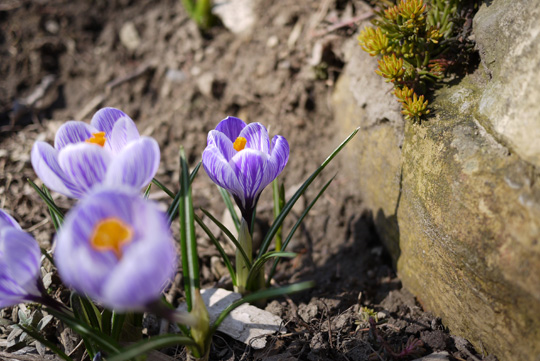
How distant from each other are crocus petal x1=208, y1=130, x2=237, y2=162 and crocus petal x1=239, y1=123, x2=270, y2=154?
0.12m

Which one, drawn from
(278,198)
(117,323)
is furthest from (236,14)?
(117,323)

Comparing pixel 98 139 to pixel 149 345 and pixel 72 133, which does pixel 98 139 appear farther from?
pixel 149 345

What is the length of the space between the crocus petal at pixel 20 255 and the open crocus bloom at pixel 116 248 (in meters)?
0.26

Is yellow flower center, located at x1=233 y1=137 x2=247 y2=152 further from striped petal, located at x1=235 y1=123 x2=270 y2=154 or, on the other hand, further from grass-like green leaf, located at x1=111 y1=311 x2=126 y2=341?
grass-like green leaf, located at x1=111 y1=311 x2=126 y2=341

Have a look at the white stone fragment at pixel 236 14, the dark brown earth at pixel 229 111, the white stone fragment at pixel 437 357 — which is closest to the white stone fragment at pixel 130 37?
the dark brown earth at pixel 229 111

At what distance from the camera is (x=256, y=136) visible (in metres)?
1.67

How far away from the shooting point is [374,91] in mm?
2215

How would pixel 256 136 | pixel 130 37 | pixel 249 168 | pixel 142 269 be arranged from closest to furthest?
pixel 142 269 < pixel 249 168 < pixel 256 136 < pixel 130 37

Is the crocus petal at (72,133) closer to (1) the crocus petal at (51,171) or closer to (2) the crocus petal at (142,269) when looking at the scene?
(1) the crocus petal at (51,171)

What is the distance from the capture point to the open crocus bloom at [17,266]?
118 cm

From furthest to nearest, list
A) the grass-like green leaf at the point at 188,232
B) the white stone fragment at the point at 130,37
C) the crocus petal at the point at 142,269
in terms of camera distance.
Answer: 1. the white stone fragment at the point at 130,37
2. the grass-like green leaf at the point at 188,232
3. the crocus petal at the point at 142,269

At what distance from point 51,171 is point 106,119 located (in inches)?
11.8

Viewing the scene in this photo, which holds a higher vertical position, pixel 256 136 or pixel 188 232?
pixel 256 136

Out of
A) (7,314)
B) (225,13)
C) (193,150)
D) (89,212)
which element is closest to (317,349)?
(89,212)
